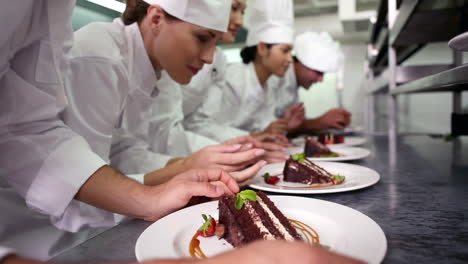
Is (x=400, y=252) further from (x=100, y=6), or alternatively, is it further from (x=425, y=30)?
(x=425, y=30)

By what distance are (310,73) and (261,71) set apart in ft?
3.40

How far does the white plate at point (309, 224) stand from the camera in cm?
56

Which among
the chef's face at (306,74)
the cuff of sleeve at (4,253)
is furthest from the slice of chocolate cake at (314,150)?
the chef's face at (306,74)

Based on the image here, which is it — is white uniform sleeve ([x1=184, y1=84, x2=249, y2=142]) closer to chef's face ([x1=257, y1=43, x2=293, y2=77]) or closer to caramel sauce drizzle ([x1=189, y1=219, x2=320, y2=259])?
chef's face ([x1=257, y1=43, x2=293, y2=77])

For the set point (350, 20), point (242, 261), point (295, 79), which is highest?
point (350, 20)

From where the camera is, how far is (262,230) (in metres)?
0.70

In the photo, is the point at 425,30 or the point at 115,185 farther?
the point at 425,30

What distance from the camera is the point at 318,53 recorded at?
3855 millimetres

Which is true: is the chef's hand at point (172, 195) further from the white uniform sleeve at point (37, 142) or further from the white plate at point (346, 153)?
the white plate at point (346, 153)

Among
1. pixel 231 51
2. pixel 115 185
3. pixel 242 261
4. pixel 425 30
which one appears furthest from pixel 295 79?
pixel 242 261

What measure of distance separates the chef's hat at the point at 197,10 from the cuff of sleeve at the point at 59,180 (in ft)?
2.33

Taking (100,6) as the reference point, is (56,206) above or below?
below

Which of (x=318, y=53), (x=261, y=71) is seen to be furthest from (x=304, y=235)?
(x=318, y=53)

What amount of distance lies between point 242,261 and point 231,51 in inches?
269
